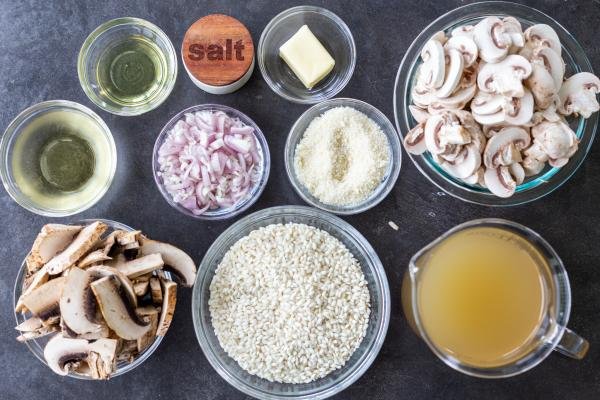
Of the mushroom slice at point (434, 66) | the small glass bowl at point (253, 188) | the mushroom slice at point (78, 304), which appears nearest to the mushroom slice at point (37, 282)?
the mushroom slice at point (78, 304)

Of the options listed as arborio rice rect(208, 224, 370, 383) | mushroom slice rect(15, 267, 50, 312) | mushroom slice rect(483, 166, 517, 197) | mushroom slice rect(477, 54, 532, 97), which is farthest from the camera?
arborio rice rect(208, 224, 370, 383)

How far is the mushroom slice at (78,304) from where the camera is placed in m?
1.57

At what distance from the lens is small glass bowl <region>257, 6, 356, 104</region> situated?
1940 millimetres

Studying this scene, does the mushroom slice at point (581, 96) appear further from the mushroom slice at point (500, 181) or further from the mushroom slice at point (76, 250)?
the mushroom slice at point (76, 250)

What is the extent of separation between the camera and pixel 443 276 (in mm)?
1655

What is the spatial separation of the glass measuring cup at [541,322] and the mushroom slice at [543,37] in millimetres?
477

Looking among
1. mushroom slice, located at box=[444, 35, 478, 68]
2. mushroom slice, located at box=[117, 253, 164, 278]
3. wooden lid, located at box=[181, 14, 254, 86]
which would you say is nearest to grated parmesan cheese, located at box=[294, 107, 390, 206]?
wooden lid, located at box=[181, 14, 254, 86]

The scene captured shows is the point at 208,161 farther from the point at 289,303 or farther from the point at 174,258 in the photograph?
the point at 289,303

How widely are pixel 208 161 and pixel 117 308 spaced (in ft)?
1.69

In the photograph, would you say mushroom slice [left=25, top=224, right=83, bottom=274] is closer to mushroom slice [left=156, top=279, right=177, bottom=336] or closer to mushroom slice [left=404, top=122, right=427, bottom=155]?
mushroom slice [left=156, top=279, right=177, bottom=336]

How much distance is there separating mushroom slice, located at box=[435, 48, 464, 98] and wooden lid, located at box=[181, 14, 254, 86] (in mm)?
636

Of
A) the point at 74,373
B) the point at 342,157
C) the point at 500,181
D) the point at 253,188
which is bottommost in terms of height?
the point at 74,373

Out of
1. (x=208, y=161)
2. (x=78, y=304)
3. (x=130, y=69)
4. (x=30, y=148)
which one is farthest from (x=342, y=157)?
(x=30, y=148)

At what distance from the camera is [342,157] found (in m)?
1.88
